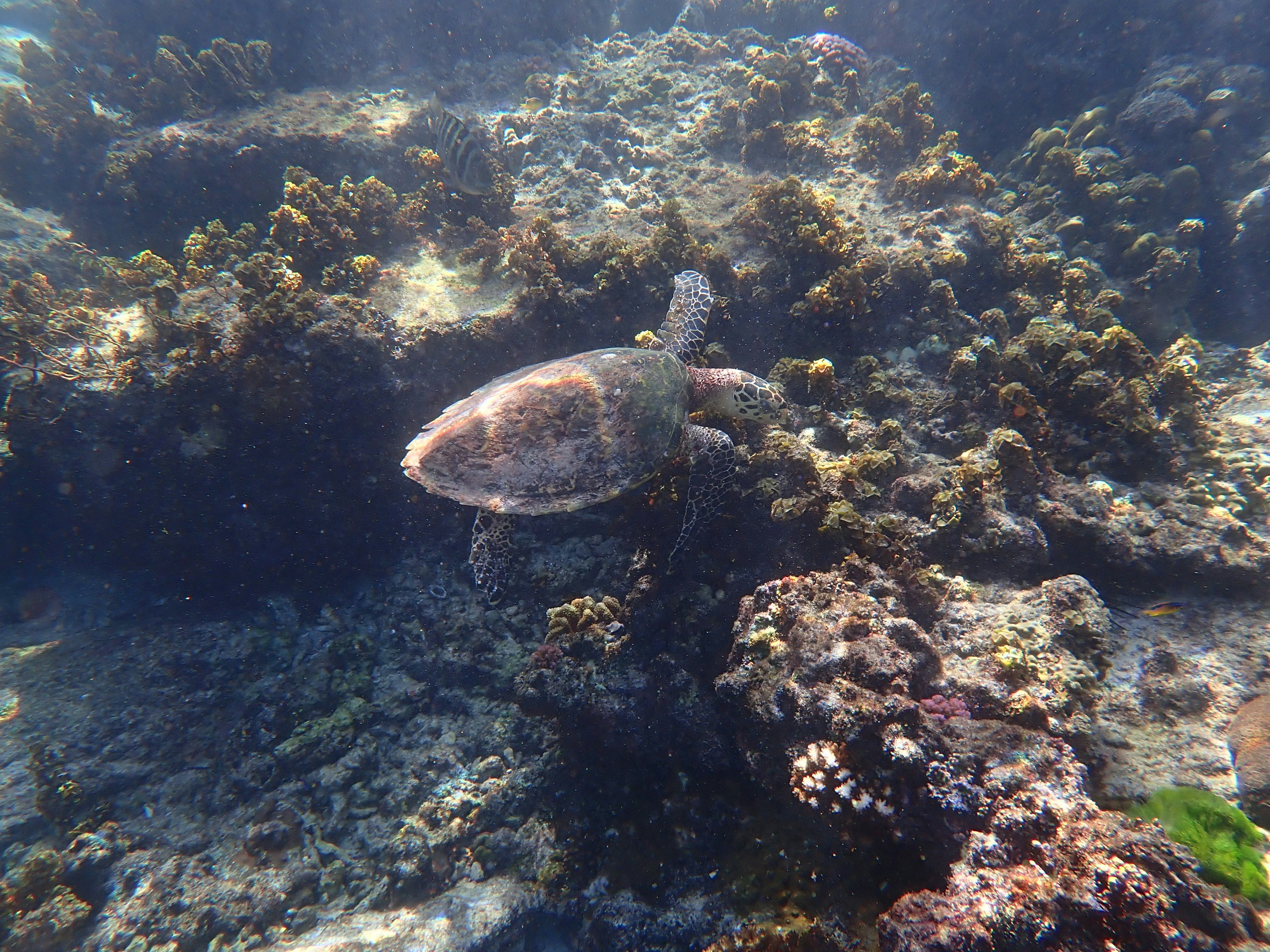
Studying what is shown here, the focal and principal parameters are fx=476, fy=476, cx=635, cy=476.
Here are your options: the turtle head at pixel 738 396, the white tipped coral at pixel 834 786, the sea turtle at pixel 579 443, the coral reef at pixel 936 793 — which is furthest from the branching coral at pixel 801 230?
the white tipped coral at pixel 834 786

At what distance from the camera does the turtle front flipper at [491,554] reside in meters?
5.25

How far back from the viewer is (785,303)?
6.32 meters

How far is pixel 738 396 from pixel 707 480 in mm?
1013

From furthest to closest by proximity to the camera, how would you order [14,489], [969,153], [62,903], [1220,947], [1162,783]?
[969,153]
[14,489]
[62,903]
[1162,783]
[1220,947]

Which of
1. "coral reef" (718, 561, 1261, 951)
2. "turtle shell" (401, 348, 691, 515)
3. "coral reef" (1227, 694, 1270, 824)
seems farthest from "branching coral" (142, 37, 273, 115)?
"coral reef" (1227, 694, 1270, 824)

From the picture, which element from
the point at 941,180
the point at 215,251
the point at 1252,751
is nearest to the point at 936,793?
the point at 1252,751

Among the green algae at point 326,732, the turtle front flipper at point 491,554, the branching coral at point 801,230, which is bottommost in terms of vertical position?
the green algae at point 326,732

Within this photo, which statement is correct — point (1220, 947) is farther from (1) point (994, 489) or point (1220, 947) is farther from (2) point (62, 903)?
(2) point (62, 903)

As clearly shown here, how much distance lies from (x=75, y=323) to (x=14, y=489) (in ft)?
7.73

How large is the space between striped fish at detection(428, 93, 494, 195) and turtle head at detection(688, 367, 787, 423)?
4834mm

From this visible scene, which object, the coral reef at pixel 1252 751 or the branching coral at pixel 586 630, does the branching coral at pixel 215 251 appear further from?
the coral reef at pixel 1252 751

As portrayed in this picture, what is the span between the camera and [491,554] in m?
5.27

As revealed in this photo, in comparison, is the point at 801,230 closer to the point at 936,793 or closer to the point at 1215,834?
the point at 936,793

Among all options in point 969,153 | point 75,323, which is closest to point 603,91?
point 969,153
